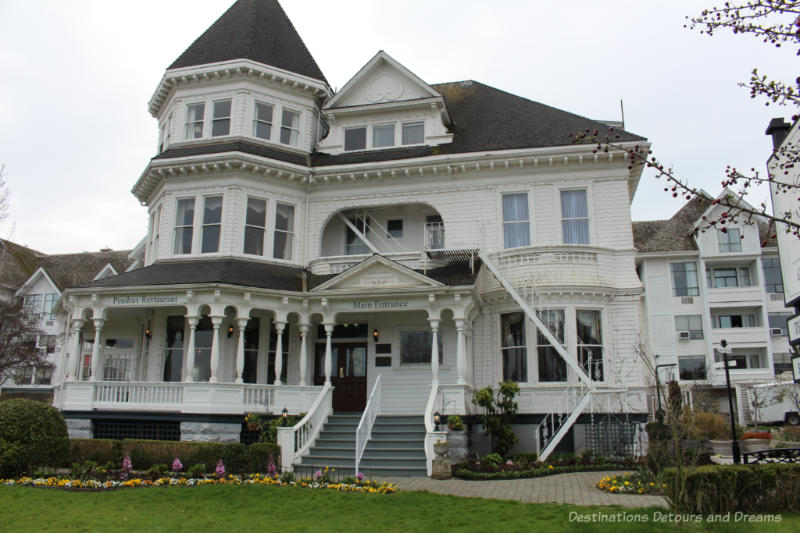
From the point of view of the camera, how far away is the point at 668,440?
14.2 metres

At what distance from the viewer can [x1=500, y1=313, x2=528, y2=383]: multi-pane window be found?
19922 mm

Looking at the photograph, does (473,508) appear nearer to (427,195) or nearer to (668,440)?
(668,440)

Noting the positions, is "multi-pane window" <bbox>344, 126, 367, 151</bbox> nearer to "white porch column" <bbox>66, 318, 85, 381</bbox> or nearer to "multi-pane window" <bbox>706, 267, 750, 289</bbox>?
"white porch column" <bbox>66, 318, 85, 381</bbox>

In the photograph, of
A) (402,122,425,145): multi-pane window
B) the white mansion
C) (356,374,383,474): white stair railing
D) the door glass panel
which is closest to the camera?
(356,374,383,474): white stair railing

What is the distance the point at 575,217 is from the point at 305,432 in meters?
11.1

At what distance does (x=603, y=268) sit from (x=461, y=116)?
331 inches

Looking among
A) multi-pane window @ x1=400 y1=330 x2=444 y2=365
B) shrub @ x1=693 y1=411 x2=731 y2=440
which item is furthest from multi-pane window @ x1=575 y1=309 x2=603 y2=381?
shrub @ x1=693 y1=411 x2=731 y2=440

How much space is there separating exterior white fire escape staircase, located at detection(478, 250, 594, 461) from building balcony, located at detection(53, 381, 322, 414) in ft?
22.0

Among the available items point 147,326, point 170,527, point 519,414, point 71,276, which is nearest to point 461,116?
point 519,414

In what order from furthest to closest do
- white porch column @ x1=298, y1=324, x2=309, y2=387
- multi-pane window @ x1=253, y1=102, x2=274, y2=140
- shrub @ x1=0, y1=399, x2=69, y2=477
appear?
multi-pane window @ x1=253, y1=102, x2=274, y2=140 → white porch column @ x1=298, y1=324, x2=309, y2=387 → shrub @ x1=0, y1=399, x2=69, y2=477

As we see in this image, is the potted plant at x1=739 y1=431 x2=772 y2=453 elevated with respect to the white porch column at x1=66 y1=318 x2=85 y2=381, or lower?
lower

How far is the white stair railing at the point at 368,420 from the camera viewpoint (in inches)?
631

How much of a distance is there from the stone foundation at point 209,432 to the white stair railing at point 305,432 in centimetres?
223

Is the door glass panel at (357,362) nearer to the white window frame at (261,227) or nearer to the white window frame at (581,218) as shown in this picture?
the white window frame at (261,227)
